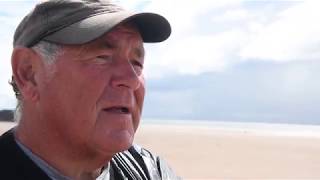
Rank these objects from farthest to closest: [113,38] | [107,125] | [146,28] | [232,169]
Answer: [232,169], [146,28], [113,38], [107,125]

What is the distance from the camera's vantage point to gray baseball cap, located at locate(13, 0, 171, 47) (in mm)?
2125

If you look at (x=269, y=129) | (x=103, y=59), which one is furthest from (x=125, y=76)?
(x=269, y=129)

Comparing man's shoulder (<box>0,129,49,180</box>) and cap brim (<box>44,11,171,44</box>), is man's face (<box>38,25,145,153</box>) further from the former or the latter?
man's shoulder (<box>0,129,49,180</box>)

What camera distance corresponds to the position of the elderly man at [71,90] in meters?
2.12

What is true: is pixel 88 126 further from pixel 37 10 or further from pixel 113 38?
pixel 37 10

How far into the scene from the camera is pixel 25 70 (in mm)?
2244

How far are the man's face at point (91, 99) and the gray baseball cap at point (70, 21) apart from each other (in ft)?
0.22

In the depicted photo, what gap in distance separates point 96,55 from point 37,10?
0.31 metres

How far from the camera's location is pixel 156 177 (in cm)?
254

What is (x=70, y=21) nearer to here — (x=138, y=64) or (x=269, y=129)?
(x=138, y=64)

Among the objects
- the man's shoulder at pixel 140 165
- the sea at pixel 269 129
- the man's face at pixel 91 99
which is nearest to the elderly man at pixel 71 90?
the man's face at pixel 91 99

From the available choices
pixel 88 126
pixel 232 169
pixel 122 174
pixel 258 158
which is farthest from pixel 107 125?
pixel 258 158

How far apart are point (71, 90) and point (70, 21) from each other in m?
0.28

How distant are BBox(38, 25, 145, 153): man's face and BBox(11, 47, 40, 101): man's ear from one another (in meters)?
0.06
